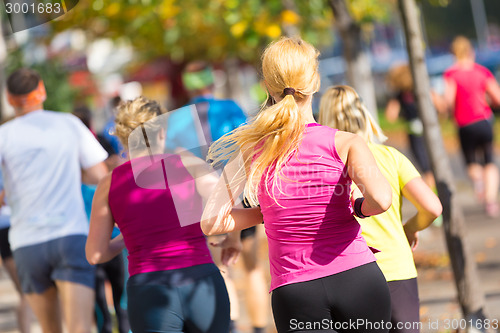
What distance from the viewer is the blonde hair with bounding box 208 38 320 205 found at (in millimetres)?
2777

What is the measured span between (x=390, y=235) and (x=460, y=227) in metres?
1.44

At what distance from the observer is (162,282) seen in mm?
3240

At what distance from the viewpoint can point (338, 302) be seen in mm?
2756

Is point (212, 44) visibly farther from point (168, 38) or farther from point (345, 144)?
point (345, 144)

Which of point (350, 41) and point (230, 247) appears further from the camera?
point (350, 41)

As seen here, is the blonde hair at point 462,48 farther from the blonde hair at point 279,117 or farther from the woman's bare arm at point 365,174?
the woman's bare arm at point 365,174

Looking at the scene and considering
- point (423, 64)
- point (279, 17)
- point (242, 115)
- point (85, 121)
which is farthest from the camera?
point (279, 17)

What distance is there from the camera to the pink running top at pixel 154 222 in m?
3.27

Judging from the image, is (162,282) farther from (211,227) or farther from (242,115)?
(242,115)

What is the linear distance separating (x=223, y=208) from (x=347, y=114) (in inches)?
39.8

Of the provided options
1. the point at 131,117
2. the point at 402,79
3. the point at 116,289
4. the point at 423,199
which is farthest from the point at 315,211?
the point at 402,79

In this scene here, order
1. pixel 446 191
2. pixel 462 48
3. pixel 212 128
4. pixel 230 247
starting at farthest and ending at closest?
pixel 462 48 → pixel 212 128 → pixel 446 191 → pixel 230 247

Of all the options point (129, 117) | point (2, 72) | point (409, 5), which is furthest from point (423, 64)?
point (2, 72)

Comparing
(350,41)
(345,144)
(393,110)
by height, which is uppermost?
(350,41)
